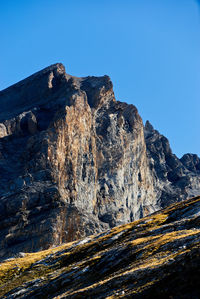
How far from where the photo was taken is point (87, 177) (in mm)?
181750

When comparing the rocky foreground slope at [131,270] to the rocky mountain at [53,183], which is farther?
the rocky mountain at [53,183]

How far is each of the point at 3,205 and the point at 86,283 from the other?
109757 millimetres

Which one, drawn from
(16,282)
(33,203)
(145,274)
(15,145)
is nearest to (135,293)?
(145,274)

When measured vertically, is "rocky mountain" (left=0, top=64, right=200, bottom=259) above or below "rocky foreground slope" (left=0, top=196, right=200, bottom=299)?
above

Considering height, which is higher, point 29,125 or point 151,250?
point 29,125

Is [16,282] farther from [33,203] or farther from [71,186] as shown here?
[71,186]

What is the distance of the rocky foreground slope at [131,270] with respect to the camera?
27.0 metres

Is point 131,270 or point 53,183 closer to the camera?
point 131,270

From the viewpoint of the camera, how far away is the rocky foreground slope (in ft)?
88.6

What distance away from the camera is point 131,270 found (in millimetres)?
34156

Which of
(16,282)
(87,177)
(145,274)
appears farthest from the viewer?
(87,177)

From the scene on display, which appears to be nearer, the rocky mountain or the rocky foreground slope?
the rocky foreground slope

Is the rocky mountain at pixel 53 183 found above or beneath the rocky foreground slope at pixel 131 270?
above

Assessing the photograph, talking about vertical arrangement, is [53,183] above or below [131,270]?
above
